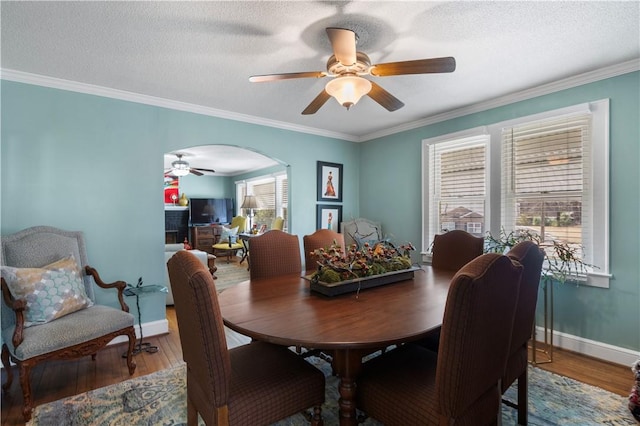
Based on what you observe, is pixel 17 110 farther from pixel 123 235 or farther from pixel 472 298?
pixel 472 298

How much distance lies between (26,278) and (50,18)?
1705mm

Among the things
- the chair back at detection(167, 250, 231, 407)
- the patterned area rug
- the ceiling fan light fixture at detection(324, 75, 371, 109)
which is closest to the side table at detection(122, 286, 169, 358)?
the patterned area rug

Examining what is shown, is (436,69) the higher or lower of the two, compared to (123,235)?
higher

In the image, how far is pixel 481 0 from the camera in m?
1.73

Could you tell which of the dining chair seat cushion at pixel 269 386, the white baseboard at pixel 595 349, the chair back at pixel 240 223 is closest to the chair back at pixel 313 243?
the dining chair seat cushion at pixel 269 386

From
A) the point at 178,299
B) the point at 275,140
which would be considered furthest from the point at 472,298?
the point at 275,140

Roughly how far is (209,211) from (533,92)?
7.72 metres

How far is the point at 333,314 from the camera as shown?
1497 millimetres

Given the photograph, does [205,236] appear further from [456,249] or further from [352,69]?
[352,69]

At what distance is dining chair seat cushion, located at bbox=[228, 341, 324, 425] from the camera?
49.8 inches

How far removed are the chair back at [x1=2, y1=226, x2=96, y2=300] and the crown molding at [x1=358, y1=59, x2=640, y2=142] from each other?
12.6 ft

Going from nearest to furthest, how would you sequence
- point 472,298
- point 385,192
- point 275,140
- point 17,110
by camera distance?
1. point 472,298
2. point 17,110
3. point 275,140
4. point 385,192

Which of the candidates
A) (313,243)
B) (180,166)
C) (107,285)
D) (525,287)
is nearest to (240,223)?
(180,166)

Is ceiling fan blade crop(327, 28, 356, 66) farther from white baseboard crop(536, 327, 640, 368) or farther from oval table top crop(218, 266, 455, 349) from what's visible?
white baseboard crop(536, 327, 640, 368)
